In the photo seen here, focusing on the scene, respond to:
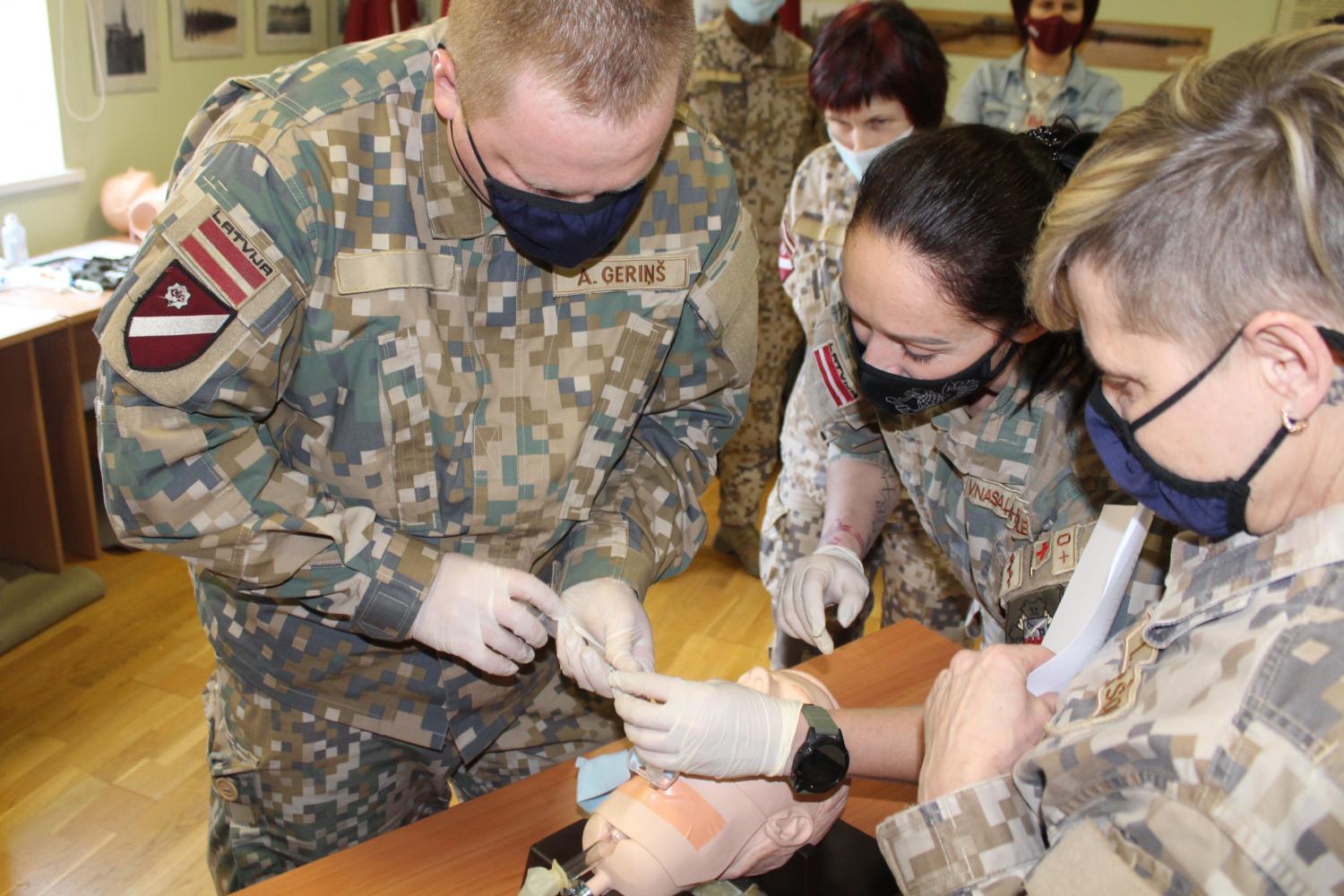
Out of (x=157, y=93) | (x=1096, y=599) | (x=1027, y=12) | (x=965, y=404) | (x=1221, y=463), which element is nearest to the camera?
(x=1221, y=463)

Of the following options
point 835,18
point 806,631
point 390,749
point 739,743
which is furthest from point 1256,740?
point 835,18

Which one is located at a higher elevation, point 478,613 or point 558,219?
point 558,219

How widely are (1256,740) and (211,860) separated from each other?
160 centimetres

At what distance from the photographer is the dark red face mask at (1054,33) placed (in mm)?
3625

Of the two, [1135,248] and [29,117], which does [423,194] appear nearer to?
[1135,248]

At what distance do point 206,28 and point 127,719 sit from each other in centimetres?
304

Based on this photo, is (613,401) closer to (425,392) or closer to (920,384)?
(425,392)

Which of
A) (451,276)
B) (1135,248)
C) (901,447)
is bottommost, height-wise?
(901,447)

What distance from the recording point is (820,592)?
1891 mm

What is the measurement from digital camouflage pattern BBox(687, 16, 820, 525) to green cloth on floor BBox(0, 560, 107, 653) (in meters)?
2.34

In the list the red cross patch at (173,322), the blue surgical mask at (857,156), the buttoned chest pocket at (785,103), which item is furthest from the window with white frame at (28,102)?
the red cross patch at (173,322)

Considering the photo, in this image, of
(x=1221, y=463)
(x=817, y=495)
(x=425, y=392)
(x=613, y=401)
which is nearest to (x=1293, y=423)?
(x=1221, y=463)

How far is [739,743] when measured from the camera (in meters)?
1.43

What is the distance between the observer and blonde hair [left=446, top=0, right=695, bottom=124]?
1.24 m
